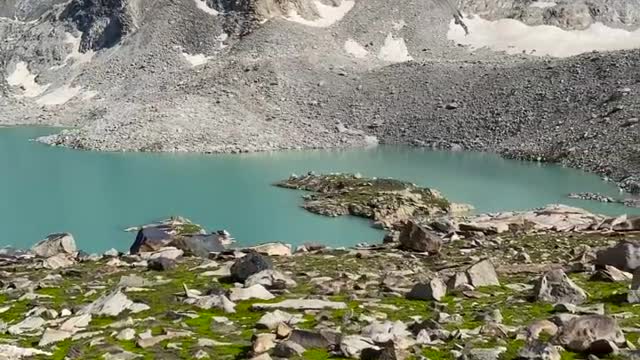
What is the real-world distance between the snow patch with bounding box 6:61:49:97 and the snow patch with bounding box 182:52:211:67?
19.6m

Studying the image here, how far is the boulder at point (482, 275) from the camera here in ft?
43.9

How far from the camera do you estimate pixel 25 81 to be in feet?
340

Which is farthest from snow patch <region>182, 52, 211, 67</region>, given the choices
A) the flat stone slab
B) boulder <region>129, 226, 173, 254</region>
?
the flat stone slab

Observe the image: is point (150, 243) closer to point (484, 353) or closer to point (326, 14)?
point (484, 353)

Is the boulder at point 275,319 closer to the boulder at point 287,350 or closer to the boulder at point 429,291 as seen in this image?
the boulder at point 287,350

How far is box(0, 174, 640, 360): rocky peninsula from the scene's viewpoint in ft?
30.2

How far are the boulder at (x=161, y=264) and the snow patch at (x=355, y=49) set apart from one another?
7870cm

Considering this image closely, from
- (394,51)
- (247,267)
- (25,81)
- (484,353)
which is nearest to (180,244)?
(247,267)

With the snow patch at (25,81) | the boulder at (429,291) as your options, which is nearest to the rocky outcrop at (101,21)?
the snow patch at (25,81)

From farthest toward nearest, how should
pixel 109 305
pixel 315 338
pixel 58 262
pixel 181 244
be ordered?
pixel 181 244 → pixel 58 262 → pixel 109 305 → pixel 315 338

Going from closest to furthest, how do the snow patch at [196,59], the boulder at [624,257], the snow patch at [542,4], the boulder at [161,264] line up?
the boulder at [624,257] → the boulder at [161,264] → the snow patch at [196,59] → the snow patch at [542,4]

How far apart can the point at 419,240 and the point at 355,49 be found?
257ft

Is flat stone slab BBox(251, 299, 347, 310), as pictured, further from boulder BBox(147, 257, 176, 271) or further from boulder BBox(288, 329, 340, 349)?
boulder BBox(147, 257, 176, 271)

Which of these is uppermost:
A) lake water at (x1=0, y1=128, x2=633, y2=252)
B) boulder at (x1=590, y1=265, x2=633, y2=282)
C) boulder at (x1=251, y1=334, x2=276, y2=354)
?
boulder at (x1=590, y1=265, x2=633, y2=282)
